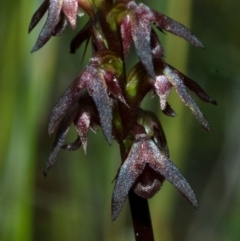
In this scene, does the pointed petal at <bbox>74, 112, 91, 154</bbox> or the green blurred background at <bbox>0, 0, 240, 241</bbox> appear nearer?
the pointed petal at <bbox>74, 112, 91, 154</bbox>

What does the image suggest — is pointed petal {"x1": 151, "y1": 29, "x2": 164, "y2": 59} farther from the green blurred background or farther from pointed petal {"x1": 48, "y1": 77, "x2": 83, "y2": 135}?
the green blurred background

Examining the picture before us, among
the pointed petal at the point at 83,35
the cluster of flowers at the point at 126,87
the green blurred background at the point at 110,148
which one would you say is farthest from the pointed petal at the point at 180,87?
the green blurred background at the point at 110,148

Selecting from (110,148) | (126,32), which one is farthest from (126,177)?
(110,148)

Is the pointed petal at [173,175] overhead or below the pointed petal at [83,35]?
below

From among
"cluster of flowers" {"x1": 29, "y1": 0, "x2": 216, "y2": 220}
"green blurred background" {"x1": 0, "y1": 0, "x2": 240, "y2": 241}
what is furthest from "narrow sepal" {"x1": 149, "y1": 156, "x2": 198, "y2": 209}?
"green blurred background" {"x1": 0, "y1": 0, "x2": 240, "y2": 241}

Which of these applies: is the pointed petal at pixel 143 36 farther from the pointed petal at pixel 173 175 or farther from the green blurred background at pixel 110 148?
the green blurred background at pixel 110 148

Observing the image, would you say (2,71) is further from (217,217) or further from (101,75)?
(101,75)
